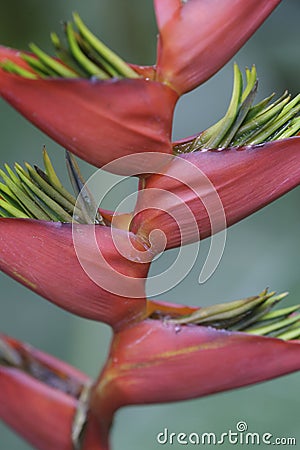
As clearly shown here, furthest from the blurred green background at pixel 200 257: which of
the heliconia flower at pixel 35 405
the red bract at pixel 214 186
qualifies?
the red bract at pixel 214 186

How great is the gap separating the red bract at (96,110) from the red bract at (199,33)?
0.02m

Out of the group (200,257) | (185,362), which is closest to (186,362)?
(185,362)

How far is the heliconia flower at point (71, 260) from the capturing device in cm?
42

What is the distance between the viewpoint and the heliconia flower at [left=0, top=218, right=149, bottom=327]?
424 mm

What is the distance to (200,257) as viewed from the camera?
1021mm

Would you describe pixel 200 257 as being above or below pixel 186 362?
above

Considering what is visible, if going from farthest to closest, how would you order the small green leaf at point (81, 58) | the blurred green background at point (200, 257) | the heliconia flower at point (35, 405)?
the blurred green background at point (200, 257), the heliconia flower at point (35, 405), the small green leaf at point (81, 58)

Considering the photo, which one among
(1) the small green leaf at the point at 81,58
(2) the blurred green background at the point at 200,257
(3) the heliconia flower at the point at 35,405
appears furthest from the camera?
(2) the blurred green background at the point at 200,257

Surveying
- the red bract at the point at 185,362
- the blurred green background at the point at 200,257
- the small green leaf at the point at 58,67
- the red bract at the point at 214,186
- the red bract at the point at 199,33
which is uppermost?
the blurred green background at the point at 200,257

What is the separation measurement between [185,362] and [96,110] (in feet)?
0.55

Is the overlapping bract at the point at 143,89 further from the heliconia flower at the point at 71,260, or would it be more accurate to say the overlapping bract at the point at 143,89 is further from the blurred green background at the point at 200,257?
the blurred green background at the point at 200,257

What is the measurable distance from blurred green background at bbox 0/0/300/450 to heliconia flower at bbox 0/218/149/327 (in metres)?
0.47

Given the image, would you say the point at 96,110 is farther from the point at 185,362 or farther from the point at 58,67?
the point at 185,362

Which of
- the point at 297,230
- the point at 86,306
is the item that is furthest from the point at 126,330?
the point at 297,230
